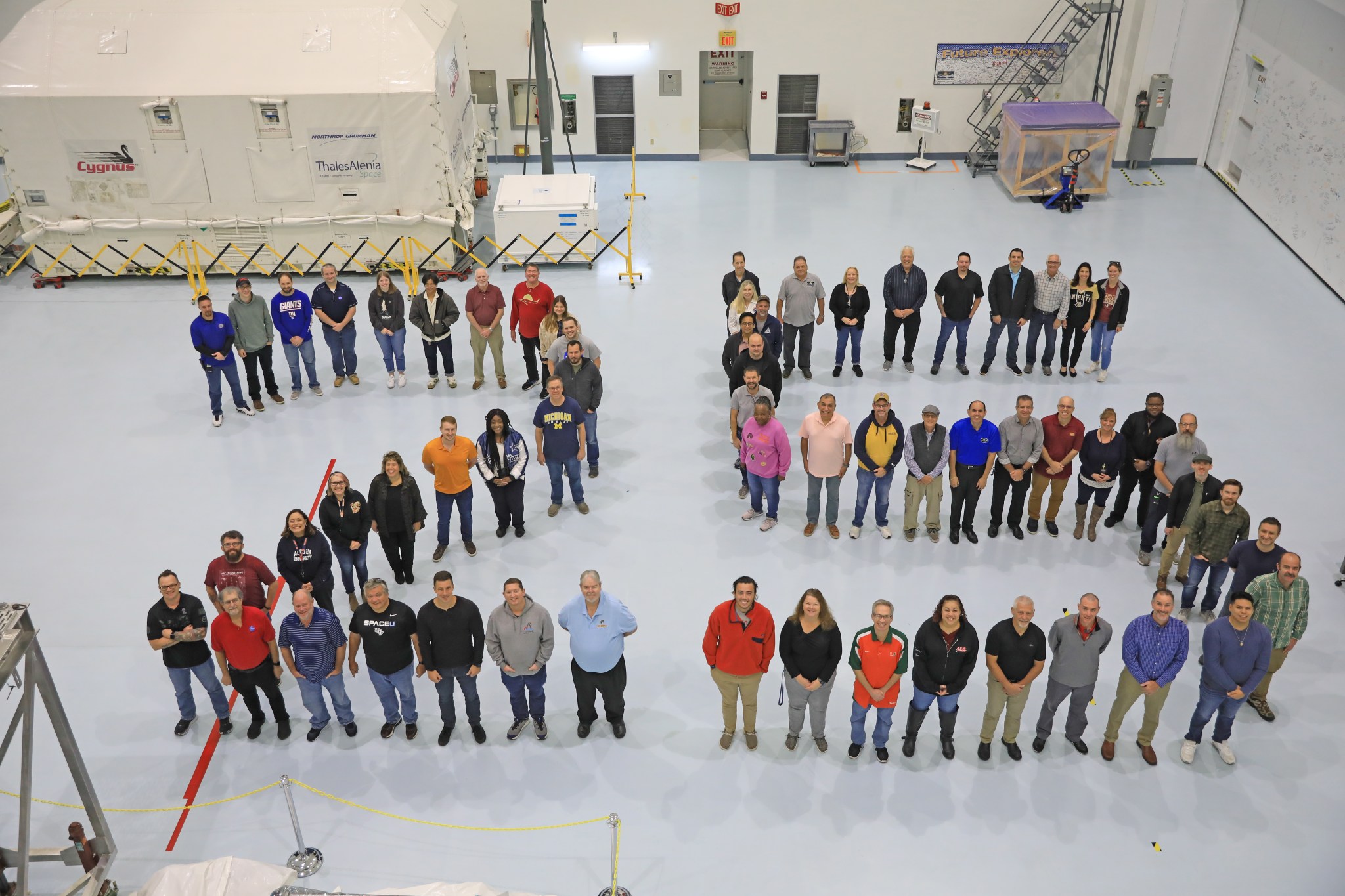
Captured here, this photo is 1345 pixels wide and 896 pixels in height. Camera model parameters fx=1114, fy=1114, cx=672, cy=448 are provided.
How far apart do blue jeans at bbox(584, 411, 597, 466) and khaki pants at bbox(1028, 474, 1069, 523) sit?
4650 mm

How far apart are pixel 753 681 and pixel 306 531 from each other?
13.1ft

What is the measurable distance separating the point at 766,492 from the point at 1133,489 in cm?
385

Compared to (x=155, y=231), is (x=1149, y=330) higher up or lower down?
lower down

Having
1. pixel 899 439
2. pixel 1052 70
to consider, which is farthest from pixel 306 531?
pixel 1052 70

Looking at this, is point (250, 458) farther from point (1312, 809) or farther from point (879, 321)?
point (1312, 809)

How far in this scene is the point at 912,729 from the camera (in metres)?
8.76

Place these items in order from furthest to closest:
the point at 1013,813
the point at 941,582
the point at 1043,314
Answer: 1. the point at 1043,314
2. the point at 941,582
3. the point at 1013,813

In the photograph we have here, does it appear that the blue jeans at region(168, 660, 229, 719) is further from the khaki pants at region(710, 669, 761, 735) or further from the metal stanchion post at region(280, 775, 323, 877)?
the khaki pants at region(710, 669, 761, 735)

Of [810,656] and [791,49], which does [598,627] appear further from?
[791,49]

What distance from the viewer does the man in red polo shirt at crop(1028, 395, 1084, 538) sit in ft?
35.8

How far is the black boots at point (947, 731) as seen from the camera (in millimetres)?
8734

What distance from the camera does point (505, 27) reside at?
70.0 ft

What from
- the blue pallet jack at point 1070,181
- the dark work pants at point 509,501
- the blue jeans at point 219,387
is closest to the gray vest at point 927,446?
the dark work pants at point 509,501

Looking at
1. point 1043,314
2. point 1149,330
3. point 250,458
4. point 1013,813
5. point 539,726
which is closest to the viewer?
point 1013,813
